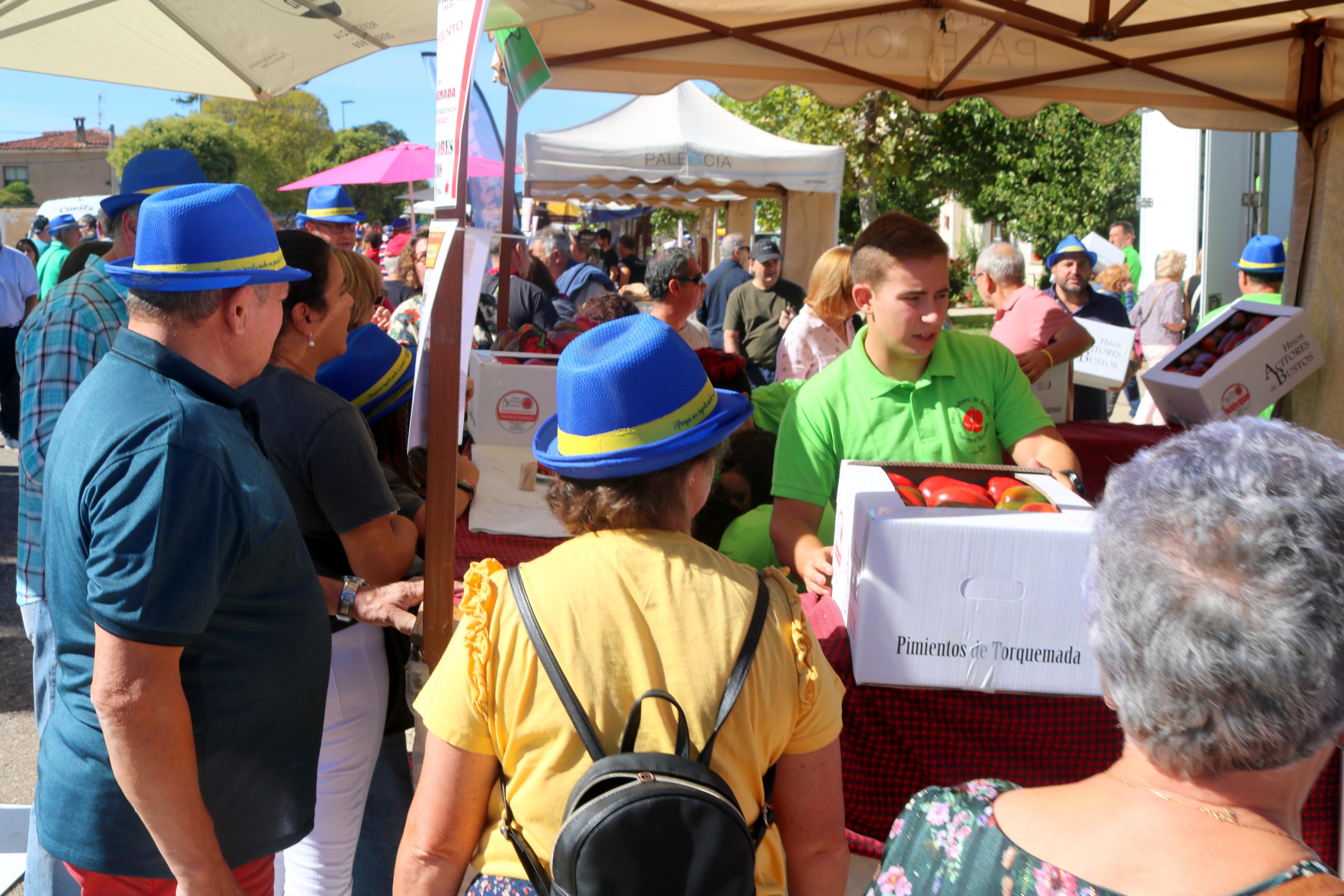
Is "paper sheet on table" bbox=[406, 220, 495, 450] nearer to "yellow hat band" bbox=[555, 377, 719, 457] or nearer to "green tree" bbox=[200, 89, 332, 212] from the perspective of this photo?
"yellow hat band" bbox=[555, 377, 719, 457]

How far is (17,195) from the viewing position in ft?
164

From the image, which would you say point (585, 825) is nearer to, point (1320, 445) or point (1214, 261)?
point (1320, 445)

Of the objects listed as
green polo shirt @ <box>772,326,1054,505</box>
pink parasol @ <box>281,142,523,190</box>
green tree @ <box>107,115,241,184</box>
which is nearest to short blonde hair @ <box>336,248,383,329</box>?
green polo shirt @ <box>772,326,1054,505</box>

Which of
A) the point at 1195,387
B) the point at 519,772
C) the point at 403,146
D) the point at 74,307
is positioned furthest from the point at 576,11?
the point at 403,146

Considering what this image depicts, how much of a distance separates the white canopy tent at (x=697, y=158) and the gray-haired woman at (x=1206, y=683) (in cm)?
811

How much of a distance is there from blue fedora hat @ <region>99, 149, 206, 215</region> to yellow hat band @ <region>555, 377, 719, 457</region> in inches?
83.3

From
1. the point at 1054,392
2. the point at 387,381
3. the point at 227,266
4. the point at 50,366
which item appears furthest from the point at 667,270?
the point at 227,266

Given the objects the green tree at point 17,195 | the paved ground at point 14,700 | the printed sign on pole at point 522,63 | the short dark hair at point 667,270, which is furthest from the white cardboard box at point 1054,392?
A: the green tree at point 17,195

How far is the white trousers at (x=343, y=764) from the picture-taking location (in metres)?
2.14

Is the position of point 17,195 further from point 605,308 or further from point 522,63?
point 522,63

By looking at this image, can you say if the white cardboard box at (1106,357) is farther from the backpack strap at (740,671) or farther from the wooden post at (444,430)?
the backpack strap at (740,671)

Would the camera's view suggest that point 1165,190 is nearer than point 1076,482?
No

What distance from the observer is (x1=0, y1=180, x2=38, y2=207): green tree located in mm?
48750

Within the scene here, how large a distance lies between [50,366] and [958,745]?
94.0 inches
